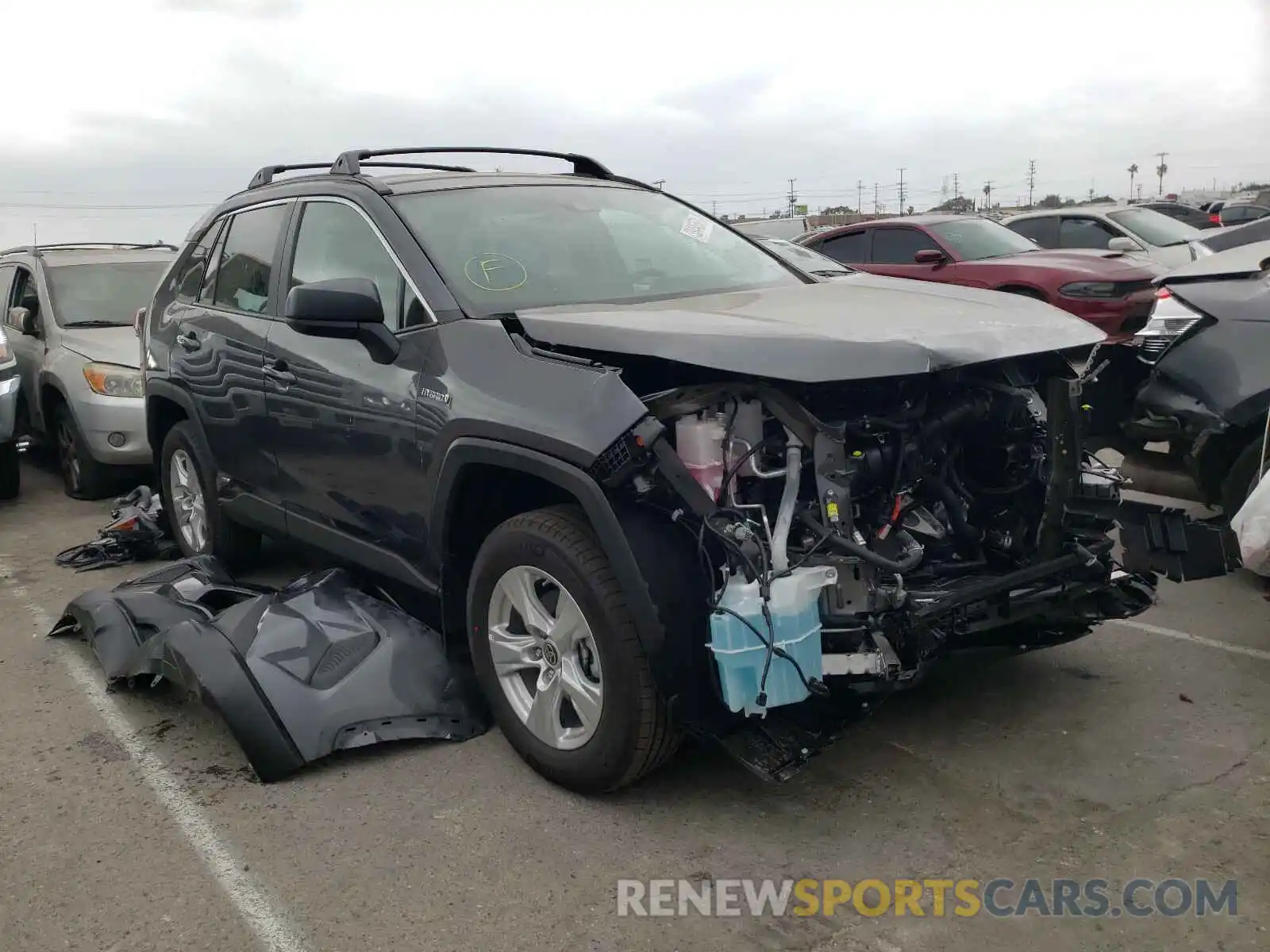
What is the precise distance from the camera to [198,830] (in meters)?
3.18

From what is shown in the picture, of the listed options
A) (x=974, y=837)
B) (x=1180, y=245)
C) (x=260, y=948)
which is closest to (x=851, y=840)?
(x=974, y=837)

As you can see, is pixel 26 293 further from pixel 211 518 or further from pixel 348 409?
pixel 348 409

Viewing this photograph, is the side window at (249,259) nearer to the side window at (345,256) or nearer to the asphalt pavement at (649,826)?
the side window at (345,256)

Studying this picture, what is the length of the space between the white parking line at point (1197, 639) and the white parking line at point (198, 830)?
3.08 m

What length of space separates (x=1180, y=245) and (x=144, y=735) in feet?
41.8

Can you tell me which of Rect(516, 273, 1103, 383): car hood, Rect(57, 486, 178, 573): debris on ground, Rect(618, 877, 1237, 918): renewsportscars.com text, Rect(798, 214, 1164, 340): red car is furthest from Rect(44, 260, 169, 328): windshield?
Rect(618, 877, 1237, 918): renewsportscars.com text

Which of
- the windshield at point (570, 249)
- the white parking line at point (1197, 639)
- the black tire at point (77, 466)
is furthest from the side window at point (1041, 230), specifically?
the black tire at point (77, 466)

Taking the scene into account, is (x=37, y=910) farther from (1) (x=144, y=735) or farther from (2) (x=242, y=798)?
(1) (x=144, y=735)

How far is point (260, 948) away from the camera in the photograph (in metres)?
2.63

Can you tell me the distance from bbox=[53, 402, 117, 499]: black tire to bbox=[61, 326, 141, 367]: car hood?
0.44 m

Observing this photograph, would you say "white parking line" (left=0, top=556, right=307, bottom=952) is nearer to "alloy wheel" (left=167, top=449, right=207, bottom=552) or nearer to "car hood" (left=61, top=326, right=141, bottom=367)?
"alloy wheel" (left=167, top=449, right=207, bottom=552)

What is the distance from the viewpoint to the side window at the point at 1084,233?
42.3ft

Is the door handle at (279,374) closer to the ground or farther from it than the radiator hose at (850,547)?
farther from it

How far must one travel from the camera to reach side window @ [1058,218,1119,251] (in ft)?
42.3
